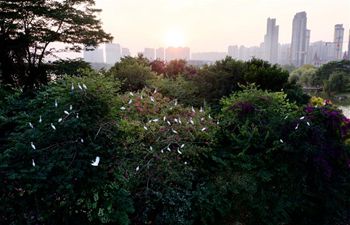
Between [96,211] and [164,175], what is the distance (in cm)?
66

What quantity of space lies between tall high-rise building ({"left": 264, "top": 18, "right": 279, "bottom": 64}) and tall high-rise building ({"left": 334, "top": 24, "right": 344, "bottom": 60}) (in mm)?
12840

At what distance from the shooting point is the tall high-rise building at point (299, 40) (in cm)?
3822

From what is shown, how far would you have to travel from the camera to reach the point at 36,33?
6035 mm

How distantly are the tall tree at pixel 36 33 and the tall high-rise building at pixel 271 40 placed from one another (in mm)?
33466

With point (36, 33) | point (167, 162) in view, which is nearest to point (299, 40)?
point (36, 33)

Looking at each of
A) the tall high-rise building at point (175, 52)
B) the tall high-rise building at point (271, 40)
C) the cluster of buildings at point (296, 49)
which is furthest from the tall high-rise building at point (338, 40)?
the tall high-rise building at point (175, 52)

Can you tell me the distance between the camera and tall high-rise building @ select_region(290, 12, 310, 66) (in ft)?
125

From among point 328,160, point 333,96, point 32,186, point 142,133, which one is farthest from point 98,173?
point 333,96

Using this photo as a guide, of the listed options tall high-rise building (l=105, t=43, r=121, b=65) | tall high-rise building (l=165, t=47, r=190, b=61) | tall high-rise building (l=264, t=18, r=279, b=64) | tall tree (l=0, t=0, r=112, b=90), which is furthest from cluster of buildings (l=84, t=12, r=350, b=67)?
tall tree (l=0, t=0, r=112, b=90)

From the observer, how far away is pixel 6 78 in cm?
589

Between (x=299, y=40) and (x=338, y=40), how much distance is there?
7570mm

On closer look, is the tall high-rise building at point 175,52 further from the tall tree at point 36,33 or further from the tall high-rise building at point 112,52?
the tall tree at point 36,33

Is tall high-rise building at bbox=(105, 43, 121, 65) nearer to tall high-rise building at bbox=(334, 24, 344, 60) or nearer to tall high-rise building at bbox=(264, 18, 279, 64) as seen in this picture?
tall high-rise building at bbox=(264, 18, 279, 64)

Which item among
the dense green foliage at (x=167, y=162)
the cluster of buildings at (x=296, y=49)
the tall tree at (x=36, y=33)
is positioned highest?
the cluster of buildings at (x=296, y=49)
